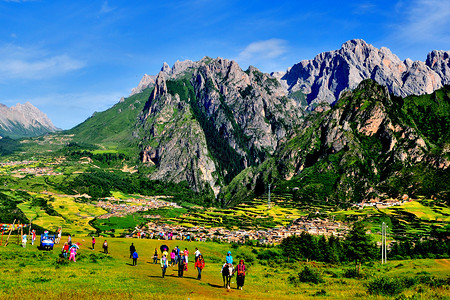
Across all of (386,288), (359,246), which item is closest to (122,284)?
(386,288)

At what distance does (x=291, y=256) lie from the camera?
107875 millimetres

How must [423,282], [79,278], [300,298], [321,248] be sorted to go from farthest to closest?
1. [321,248]
2. [423,282]
3. [79,278]
4. [300,298]

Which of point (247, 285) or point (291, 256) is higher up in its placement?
point (247, 285)

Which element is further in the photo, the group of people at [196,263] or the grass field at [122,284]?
the group of people at [196,263]

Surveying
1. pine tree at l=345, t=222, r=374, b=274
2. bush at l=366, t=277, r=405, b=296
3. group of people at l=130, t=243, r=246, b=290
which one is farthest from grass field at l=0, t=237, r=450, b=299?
pine tree at l=345, t=222, r=374, b=274

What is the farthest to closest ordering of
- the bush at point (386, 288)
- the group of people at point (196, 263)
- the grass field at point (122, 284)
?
the group of people at point (196, 263), the bush at point (386, 288), the grass field at point (122, 284)

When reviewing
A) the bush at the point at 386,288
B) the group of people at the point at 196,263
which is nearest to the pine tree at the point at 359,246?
the group of people at the point at 196,263

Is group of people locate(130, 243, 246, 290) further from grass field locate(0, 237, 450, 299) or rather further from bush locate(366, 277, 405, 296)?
bush locate(366, 277, 405, 296)

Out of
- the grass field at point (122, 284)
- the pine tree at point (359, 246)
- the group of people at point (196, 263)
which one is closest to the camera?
the grass field at point (122, 284)

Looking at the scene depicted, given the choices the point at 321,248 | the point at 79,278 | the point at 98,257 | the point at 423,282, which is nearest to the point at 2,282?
the point at 79,278

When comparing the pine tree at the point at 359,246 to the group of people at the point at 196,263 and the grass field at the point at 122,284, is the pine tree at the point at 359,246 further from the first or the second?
the group of people at the point at 196,263

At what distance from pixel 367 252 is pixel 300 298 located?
47200 millimetres

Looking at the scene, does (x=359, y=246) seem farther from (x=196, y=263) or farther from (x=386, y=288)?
(x=196, y=263)

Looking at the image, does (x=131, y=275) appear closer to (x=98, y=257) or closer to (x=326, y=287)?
(x=98, y=257)
